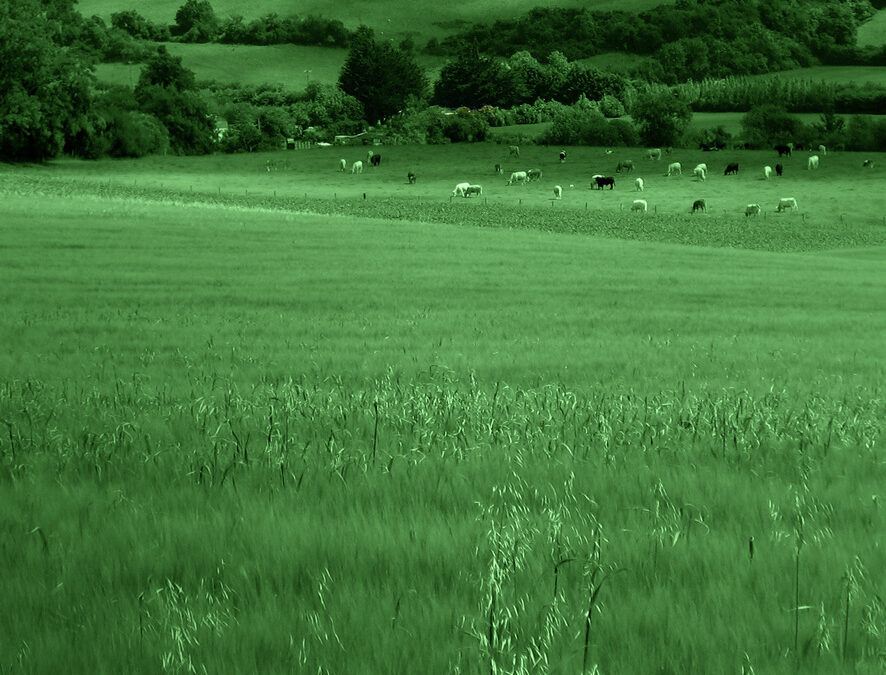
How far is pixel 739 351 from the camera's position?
40.4ft

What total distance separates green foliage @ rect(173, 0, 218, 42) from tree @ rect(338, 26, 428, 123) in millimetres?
52574

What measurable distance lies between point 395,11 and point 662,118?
366 ft

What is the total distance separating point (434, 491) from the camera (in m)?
4.95

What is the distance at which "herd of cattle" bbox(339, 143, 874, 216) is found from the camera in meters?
61.3

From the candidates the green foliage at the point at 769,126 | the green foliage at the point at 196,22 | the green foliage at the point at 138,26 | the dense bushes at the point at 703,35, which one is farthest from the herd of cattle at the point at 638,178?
the green foliage at the point at 138,26

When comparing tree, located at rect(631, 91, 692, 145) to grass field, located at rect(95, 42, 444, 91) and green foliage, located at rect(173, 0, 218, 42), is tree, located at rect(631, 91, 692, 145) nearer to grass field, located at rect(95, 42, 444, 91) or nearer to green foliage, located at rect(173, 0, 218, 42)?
grass field, located at rect(95, 42, 444, 91)

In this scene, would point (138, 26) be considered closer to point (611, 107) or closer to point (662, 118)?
point (611, 107)

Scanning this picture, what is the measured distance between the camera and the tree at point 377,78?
4951 inches

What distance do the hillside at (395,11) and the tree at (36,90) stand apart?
336 ft

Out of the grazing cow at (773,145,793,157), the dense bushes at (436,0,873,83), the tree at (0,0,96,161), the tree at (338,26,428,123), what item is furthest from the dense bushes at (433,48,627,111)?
the tree at (0,0,96,161)

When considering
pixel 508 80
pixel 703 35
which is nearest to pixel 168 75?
pixel 508 80

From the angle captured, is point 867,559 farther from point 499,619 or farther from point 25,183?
point 25,183

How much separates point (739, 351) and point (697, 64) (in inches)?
5327

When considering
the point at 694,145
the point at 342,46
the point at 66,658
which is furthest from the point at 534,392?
the point at 342,46
